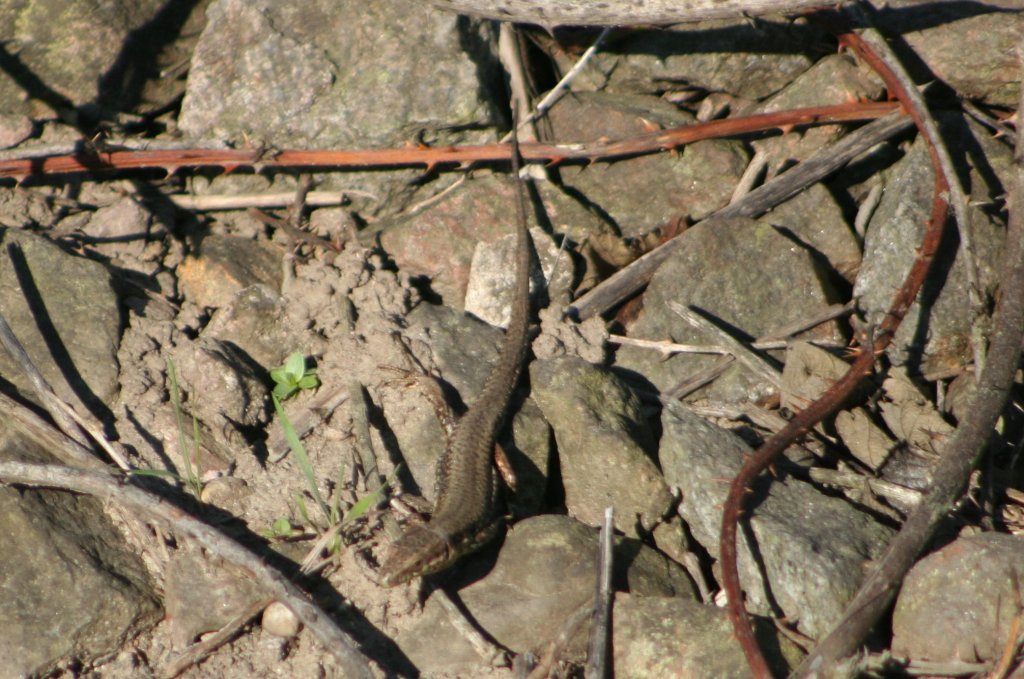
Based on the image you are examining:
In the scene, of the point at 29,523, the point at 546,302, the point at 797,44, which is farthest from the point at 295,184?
the point at 797,44

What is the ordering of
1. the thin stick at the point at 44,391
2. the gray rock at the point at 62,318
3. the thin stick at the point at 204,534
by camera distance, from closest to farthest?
the thin stick at the point at 204,534, the thin stick at the point at 44,391, the gray rock at the point at 62,318

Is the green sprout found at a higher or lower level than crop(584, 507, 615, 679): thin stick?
higher

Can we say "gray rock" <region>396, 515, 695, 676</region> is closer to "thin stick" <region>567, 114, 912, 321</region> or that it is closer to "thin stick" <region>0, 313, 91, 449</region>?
"thin stick" <region>567, 114, 912, 321</region>

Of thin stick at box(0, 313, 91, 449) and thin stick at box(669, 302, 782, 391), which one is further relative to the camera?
thin stick at box(669, 302, 782, 391)

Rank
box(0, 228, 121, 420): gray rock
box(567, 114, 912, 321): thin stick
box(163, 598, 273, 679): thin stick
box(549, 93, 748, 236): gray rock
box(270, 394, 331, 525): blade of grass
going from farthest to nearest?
box(549, 93, 748, 236): gray rock
box(567, 114, 912, 321): thin stick
box(0, 228, 121, 420): gray rock
box(270, 394, 331, 525): blade of grass
box(163, 598, 273, 679): thin stick

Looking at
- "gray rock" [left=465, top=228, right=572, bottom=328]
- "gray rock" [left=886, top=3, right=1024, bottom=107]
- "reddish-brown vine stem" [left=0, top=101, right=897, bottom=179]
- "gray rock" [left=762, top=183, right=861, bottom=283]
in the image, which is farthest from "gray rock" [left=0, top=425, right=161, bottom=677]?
"gray rock" [left=886, top=3, right=1024, bottom=107]

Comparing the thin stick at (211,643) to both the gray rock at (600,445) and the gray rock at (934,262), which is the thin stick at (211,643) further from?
the gray rock at (934,262)

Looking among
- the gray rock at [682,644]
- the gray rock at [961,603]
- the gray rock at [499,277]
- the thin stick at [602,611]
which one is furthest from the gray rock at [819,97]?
the gray rock at [682,644]
